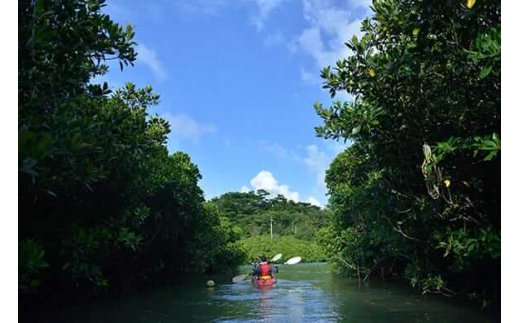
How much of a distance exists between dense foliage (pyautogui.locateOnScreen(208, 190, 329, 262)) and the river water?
108ft

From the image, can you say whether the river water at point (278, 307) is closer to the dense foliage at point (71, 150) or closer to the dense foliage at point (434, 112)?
the dense foliage at point (71, 150)

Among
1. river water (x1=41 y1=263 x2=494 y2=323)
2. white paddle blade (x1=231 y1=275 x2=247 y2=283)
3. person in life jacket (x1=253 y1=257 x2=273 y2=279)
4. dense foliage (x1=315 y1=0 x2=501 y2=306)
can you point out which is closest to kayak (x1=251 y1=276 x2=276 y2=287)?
person in life jacket (x1=253 y1=257 x2=273 y2=279)

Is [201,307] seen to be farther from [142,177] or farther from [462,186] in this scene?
[462,186]

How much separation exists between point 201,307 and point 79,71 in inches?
429

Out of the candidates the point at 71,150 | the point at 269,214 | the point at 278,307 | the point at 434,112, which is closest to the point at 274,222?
the point at 269,214

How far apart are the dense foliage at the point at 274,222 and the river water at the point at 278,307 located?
33065 millimetres

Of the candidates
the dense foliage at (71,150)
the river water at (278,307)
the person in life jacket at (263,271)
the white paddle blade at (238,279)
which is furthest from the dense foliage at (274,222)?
the dense foliage at (71,150)

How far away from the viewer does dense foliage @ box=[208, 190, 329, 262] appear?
63000mm

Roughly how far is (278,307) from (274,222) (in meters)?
64.7

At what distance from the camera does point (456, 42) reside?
7.50m

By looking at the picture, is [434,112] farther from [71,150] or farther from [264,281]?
[264,281]

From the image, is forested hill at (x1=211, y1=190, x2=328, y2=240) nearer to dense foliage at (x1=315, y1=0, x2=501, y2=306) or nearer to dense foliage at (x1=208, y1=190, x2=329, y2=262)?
dense foliage at (x1=208, y1=190, x2=329, y2=262)
